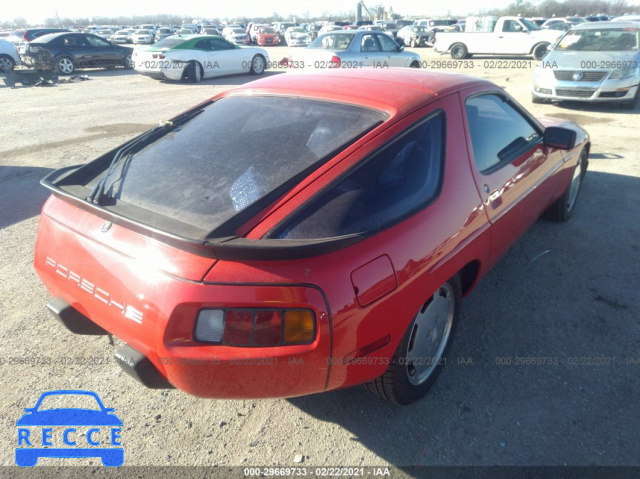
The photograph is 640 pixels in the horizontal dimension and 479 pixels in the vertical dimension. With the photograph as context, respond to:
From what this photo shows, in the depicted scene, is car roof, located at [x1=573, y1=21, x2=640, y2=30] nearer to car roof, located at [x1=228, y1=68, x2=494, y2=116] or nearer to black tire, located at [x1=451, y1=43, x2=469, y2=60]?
car roof, located at [x1=228, y1=68, x2=494, y2=116]

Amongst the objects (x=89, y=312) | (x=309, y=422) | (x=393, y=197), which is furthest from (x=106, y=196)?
(x=309, y=422)

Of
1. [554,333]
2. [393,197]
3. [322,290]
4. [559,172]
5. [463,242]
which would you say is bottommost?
[554,333]

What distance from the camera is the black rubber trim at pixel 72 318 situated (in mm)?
2137

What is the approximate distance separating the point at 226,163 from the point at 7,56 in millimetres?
20836

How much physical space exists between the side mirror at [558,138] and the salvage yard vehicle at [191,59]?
13520 millimetres

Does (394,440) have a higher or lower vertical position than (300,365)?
lower

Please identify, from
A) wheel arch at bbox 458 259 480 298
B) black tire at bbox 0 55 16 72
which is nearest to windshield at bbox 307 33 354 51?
wheel arch at bbox 458 259 480 298

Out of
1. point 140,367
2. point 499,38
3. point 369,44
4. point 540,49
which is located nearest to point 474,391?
point 140,367

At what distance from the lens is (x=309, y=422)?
7.63ft

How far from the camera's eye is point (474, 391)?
2479 millimetres

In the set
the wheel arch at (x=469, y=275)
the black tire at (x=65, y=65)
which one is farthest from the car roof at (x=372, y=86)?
the black tire at (x=65, y=65)

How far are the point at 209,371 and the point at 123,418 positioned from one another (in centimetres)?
97

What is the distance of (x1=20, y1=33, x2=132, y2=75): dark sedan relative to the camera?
1672cm

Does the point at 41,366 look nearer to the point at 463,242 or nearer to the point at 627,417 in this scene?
the point at 463,242
